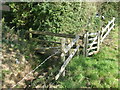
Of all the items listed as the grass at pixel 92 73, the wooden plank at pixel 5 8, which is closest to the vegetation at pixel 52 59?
the grass at pixel 92 73

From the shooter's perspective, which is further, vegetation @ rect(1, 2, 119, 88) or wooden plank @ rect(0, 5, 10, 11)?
wooden plank @ rect(0, 5, 10, 11)

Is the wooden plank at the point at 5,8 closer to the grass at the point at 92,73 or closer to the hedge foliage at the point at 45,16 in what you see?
the hedge foliage at the point at 45,16

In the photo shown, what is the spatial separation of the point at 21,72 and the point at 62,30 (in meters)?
3.22

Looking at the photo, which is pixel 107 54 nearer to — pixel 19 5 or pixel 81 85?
pixel 81 85

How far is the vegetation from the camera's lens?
4.54m

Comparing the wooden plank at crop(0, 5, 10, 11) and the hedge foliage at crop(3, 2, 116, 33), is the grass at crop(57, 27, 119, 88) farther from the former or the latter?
the wooden plank at crop(0, 5, 10, 11)

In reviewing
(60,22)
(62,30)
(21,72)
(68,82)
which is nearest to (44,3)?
(60,22)

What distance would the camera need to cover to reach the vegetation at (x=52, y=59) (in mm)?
4543

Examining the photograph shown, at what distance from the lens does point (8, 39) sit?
243 inches

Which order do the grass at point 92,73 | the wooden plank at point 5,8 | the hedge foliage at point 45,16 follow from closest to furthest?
the grass at point 92,73, the hedge foliage at point 45,16, the wooden plank at point 5,8

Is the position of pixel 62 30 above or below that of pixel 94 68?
above

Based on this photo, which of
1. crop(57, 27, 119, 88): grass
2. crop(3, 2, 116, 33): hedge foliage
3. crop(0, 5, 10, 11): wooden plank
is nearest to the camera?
crop(57, 27, 119, 88): grass

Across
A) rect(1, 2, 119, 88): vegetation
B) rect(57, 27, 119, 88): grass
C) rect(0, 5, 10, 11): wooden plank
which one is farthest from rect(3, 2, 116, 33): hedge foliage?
rect(57, 27, 119, 88): grass

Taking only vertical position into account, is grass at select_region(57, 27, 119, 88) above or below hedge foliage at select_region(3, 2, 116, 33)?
below
